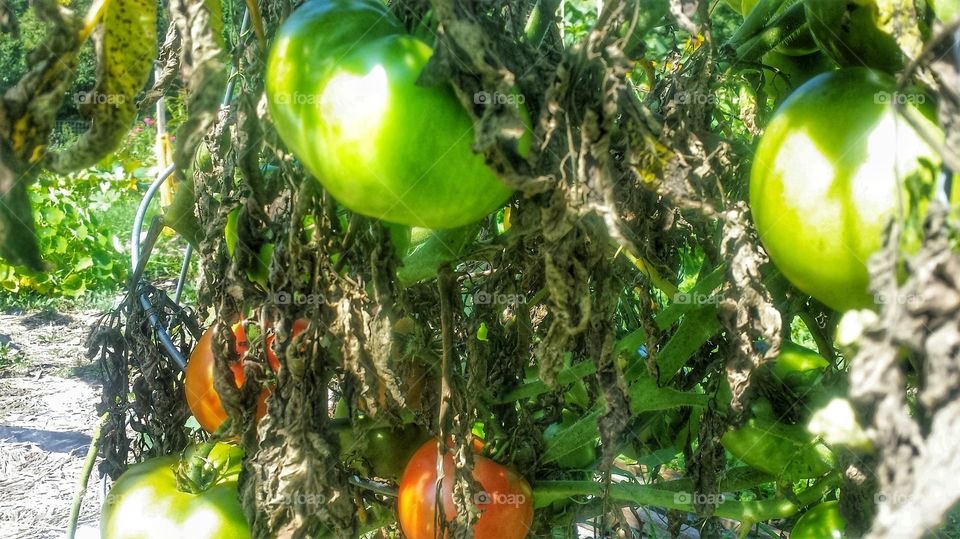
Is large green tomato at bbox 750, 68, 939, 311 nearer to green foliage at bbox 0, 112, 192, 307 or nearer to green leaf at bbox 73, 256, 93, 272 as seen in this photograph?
green foliage at bbox 0, 112, 192, 307

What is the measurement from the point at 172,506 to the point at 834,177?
0.66 m

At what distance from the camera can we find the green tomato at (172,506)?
78cm

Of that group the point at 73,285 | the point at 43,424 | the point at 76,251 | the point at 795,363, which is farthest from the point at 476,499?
the point at 76,251

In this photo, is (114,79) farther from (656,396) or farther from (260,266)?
(656,396)

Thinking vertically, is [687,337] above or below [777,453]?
above

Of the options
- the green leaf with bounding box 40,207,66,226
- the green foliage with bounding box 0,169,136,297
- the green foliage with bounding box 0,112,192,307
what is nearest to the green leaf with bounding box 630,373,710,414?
the green foliage with bounding box 0,112,192,307

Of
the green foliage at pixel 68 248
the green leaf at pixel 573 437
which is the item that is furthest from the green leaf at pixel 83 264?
the green leaf at pixel 573 437

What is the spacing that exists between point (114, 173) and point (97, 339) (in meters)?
4.86

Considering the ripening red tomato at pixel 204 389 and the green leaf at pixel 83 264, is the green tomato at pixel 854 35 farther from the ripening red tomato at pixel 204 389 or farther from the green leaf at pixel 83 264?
the green leaf at pixel 83 264

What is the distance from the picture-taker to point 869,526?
2.09 feet

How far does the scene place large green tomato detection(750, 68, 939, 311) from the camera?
425 millimetres

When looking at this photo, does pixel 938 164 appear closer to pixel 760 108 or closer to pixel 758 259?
Result: pixel 758 259

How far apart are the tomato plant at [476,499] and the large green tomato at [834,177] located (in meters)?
0.38

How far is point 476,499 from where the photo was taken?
739mm
